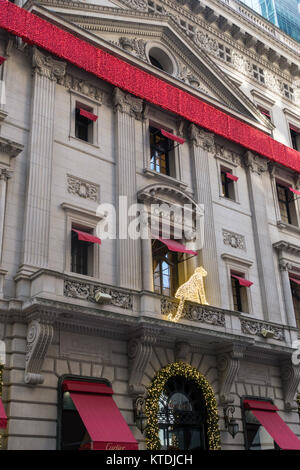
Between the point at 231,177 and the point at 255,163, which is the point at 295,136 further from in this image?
the point at 231,177

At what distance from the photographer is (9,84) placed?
21.6 meters

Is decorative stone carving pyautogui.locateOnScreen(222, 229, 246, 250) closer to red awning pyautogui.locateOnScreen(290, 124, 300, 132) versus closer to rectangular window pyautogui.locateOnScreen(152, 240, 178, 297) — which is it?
rectangular window pyautogui.locateOnScreen(152, 240, 178, 297)

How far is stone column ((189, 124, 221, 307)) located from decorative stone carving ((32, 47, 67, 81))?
7.16 metres

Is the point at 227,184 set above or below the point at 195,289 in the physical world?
above

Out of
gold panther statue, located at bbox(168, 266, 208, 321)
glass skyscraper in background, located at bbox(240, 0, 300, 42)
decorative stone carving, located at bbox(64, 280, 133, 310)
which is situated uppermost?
glass skyscraper in background, located at bbox(240, 0, 300, 42)

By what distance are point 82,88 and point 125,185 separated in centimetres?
461

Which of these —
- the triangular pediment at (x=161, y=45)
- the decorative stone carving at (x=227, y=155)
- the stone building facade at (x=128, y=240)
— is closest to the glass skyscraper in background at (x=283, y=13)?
the stone building facade at (x=128, y=240)

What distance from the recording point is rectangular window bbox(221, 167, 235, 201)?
28.4 metres

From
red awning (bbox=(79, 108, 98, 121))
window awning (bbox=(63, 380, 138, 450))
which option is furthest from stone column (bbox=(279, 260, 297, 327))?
red awning (bbox=(79, 108, 98, 121))

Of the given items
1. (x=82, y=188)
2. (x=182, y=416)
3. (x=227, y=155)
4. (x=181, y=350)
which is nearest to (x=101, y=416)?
(x=182, y=416)

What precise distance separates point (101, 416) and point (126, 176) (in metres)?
9.89

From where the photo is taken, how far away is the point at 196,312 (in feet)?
70.0
